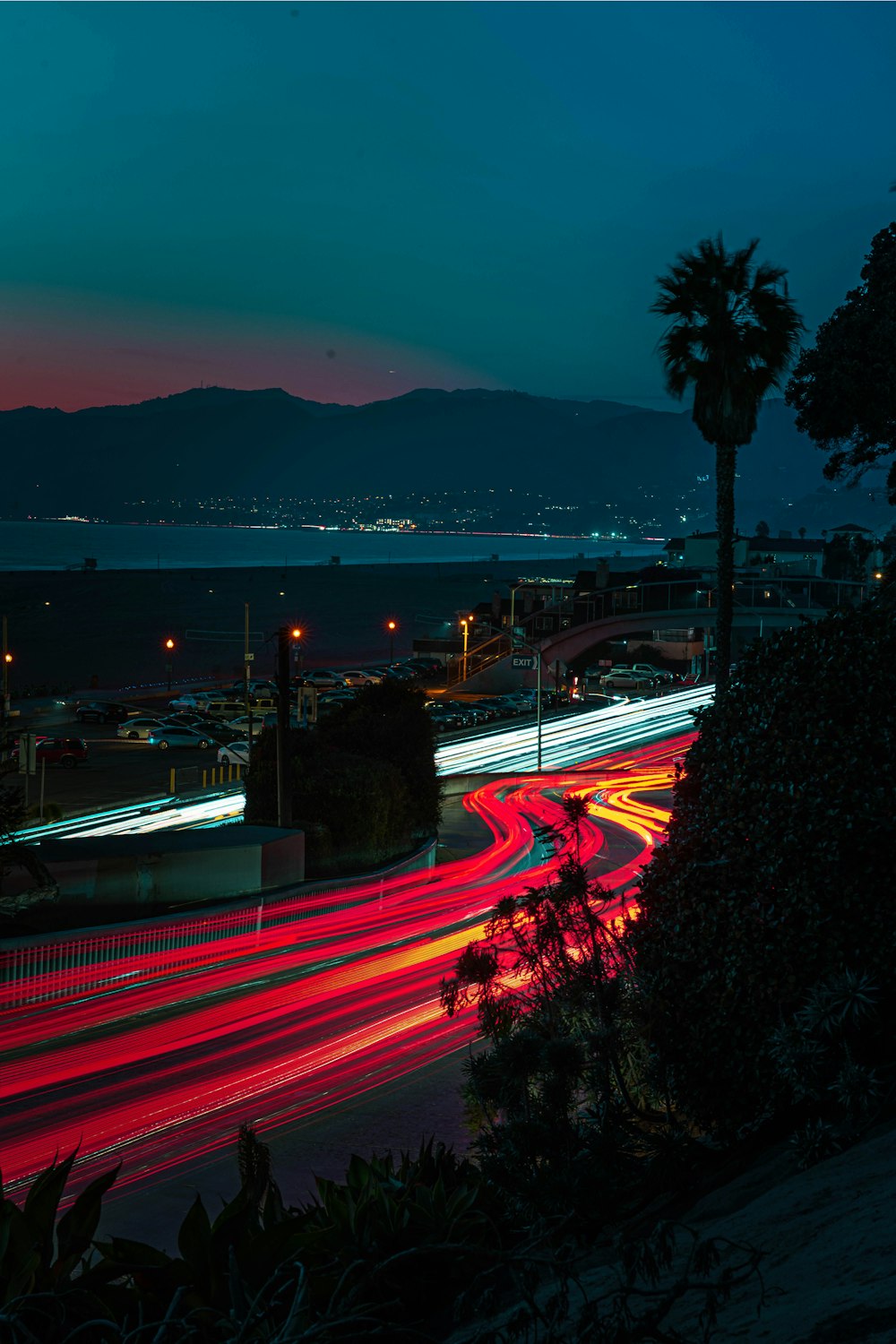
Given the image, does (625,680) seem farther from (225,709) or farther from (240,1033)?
(240,1033)

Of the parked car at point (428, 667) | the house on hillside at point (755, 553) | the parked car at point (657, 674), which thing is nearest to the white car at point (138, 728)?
the parked car at point (428, 667)

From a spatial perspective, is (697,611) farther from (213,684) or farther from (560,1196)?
(560,1196)

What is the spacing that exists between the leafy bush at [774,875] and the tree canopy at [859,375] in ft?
36.4

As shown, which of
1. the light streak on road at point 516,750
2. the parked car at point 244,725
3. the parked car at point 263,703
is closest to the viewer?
the light streak on road at point 516,750

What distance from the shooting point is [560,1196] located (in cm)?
766

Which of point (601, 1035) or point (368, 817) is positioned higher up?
point (601, 1035)

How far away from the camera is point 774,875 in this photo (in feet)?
28.6

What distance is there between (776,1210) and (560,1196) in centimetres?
136

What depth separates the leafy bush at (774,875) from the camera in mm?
8500

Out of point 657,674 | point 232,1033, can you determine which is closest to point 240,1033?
point 232,1033

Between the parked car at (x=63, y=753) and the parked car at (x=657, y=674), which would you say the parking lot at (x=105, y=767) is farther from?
the parked car at (x=657, y=674)

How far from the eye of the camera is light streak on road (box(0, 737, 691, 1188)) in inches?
511

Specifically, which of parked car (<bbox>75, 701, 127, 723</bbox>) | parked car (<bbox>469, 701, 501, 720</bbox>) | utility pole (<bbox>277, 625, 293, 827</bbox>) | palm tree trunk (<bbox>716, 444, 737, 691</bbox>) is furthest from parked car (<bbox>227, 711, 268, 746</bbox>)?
palm tree trunk (<bbox>716, 444, 737, 691</bbox>)

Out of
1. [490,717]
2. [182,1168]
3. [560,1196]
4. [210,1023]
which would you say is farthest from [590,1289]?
[490,717]
